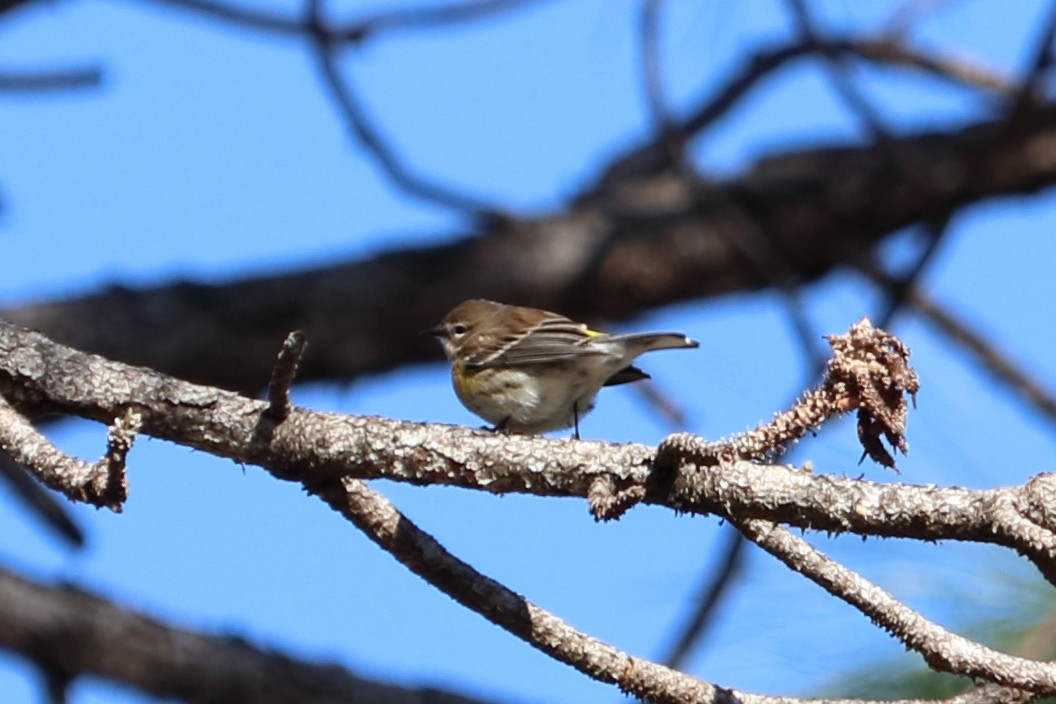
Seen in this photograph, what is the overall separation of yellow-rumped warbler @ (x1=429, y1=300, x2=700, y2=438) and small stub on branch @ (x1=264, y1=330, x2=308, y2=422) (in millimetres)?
2133

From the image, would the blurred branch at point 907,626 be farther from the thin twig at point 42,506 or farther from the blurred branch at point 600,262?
the blurred branch at point 600,262

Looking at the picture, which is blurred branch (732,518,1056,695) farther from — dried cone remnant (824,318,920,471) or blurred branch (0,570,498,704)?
blurred branch (0,570,498,704)

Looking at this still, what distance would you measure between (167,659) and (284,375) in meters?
2.04

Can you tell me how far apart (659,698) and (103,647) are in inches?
79.4

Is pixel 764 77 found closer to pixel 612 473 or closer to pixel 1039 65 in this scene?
pixel 1039 65

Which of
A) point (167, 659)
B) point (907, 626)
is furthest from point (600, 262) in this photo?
point (907, 626)

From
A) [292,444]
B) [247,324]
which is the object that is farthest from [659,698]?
[247,324]

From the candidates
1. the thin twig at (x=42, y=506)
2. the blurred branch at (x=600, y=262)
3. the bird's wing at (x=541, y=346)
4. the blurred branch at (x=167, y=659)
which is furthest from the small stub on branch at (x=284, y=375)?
the blurred branch at (x=600, y=262)

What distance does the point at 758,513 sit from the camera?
2369 millimetres

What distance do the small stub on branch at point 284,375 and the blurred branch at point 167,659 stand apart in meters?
1.76

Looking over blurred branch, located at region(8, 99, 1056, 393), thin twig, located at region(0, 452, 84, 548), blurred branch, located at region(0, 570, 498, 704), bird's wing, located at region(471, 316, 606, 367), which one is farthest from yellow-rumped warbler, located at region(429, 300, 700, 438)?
thin twig, located at region(0, 452, 84, 548)

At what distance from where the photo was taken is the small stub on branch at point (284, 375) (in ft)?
7.36

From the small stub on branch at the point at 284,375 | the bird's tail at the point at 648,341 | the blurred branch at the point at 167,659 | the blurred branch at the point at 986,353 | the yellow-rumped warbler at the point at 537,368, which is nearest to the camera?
the small stub on branch at the point at 284,375

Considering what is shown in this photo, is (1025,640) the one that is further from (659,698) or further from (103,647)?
(103,647)
